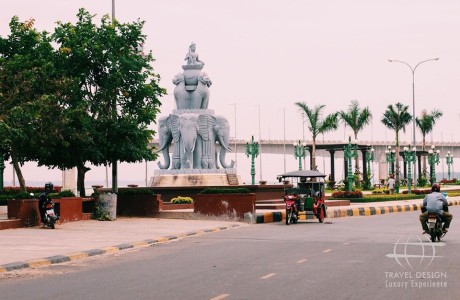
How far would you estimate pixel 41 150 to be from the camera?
30766 millimetres

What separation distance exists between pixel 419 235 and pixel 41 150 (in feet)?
46.6

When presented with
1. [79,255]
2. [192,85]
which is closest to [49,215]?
[79,255]

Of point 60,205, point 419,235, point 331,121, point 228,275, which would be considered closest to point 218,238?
point 419,235

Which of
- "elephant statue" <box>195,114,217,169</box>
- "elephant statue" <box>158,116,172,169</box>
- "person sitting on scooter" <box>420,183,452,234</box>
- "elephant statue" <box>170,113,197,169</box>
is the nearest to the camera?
"person sitting on scooter" <box>420,183,452,234</box>

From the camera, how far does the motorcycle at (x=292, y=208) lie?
29.1 metres

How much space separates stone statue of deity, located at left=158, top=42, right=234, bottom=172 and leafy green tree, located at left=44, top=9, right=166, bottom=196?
11953 mm

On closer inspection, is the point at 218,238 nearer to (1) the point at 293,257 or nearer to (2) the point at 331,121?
(1) the point at 293,257

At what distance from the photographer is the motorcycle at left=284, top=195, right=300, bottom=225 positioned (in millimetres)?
29078

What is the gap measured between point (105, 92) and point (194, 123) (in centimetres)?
1372

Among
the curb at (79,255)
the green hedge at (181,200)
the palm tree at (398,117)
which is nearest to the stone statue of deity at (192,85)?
the green hedge at (181,200)

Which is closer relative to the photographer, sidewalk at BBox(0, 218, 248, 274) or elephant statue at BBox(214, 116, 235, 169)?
sidewalk at BBox(0, 218, 248, 274)

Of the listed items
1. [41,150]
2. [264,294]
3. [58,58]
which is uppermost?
[58,58]

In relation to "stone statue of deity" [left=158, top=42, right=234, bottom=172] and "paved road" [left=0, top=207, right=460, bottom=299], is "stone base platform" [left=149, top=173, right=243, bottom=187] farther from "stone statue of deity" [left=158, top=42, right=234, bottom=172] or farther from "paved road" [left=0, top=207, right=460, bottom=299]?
"paved road" [left=0, top=207, right=460, bottom=299]

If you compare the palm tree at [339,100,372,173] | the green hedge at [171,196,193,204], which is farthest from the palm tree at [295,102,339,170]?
the green hedge at [171,196,193,204]
